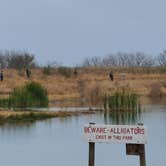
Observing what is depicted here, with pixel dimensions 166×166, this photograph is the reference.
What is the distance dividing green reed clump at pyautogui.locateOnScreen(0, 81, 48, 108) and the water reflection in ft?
16.7

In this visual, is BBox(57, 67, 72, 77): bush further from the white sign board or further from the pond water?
the white sign board

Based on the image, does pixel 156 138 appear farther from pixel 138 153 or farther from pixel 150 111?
pixel 150 111

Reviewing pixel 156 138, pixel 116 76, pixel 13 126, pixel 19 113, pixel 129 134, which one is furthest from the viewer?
pixel 116 76

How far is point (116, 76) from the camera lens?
259ft

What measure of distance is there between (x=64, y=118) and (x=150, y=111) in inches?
238

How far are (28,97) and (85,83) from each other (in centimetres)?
3083

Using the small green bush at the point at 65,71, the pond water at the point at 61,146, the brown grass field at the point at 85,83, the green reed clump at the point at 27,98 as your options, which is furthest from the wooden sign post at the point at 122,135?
the small green bush at the point at 65,71

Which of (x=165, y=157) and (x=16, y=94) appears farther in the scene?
(x=16, y=94)

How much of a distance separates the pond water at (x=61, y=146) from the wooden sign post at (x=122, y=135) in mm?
5315

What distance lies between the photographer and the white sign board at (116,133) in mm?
13555

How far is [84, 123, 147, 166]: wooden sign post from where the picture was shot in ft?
44.5

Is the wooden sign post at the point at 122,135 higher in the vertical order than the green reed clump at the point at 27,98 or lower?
lower

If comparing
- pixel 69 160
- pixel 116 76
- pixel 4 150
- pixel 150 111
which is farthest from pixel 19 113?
pixel 116 76

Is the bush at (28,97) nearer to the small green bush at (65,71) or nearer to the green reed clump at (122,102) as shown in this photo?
the green reed clump at (122,102)
